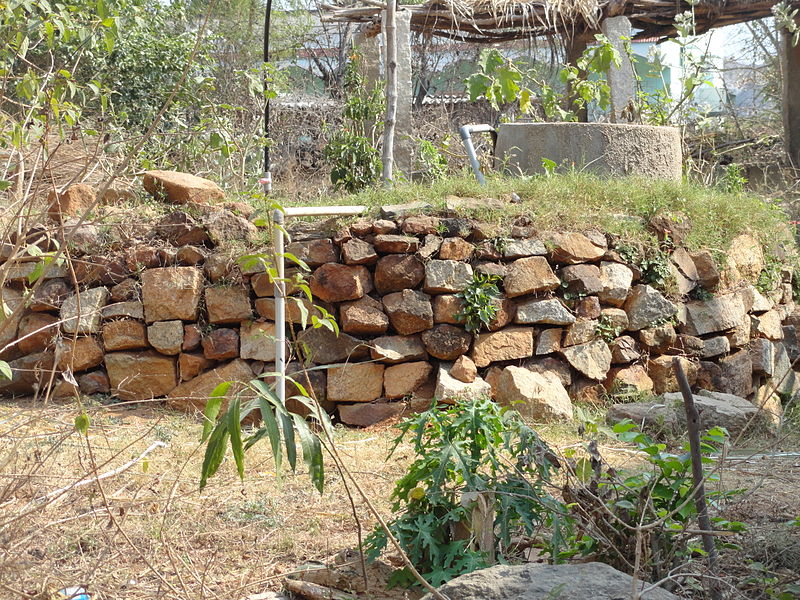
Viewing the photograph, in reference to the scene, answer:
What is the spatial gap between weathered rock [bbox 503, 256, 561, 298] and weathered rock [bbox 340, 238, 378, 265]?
36.0 inches

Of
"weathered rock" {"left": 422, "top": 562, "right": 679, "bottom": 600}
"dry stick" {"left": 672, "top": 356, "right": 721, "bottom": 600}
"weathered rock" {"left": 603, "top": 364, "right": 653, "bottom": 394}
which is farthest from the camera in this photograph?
"weathered rock" {"left": 603, "top": 364, "right": 653, "bottom": 394}

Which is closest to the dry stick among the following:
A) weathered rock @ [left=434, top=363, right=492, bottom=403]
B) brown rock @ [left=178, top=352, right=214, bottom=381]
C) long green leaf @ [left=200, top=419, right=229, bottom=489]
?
long green leaf @ [left=200, top=419, right=229, bottom=489]

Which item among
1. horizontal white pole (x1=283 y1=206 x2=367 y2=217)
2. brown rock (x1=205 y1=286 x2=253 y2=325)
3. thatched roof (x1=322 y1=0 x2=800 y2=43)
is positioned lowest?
brown rock (x1=205 y1=286 x2=253 y2=325)

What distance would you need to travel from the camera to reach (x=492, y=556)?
296cm

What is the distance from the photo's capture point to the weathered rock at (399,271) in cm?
568

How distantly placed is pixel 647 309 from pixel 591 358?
576 mm

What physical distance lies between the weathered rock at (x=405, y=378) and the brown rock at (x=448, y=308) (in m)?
0.32

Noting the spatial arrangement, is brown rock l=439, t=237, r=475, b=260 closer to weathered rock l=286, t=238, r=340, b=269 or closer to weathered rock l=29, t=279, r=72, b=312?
weathered rock l=286, t=238, r=340, b=269

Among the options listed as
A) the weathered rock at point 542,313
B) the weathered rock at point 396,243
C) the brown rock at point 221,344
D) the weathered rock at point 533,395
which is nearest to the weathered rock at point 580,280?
the weathered rock at point 542,313

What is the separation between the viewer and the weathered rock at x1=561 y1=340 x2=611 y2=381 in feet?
19.2

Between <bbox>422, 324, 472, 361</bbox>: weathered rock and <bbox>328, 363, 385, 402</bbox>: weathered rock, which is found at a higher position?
<bbox>422, 324, 472, 361</bbox>: weathered rock

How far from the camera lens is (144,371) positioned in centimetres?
583

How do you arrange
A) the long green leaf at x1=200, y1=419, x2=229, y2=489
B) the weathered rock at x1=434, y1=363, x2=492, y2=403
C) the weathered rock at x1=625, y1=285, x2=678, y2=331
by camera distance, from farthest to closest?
the weathered rock at x1=625, y1=285, x2=678, y2=331
the weathered rock at x1=434, y1=363, x2=492, y2=403
the long green leaf at x1=200, y1=419, x2=229, y2=489

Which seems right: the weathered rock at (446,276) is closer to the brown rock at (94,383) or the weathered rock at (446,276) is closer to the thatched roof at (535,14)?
the brown rock at (94,383)
